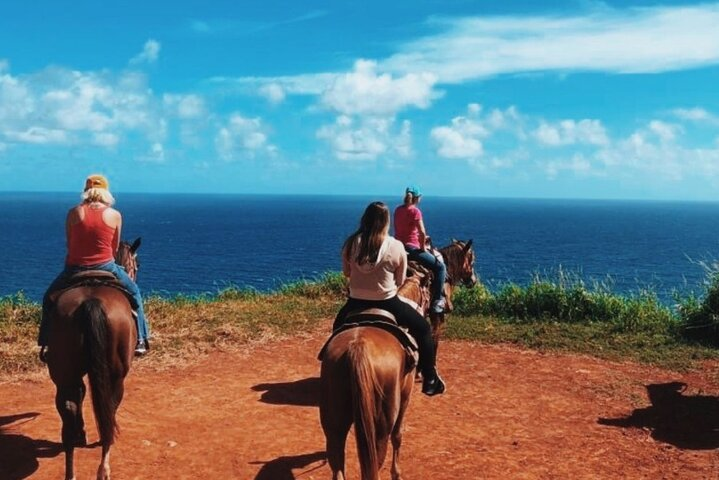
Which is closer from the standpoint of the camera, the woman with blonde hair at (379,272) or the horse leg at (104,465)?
the woman with blonde hair at (379,272)

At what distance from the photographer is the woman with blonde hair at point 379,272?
5.82 m

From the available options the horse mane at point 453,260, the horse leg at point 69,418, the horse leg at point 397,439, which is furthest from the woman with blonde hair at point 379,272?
the horse mane at point 453,260

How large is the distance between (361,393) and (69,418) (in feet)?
10.8

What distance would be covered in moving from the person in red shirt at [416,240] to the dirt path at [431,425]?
64.6 inches

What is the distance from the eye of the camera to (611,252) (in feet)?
265

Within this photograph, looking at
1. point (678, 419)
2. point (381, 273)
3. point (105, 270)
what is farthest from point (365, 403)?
point (678, 419)

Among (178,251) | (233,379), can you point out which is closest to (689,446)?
(233,379)

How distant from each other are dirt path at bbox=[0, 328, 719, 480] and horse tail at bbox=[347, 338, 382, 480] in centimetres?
174

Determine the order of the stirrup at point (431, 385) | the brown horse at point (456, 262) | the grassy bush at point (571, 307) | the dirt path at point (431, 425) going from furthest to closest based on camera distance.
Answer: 1. the grassy bush at point (571, 307)
2. the brown horse at point (456, 262)
3. the dirt path at point (431, 425)
4. the stirrup at point (431, 385)

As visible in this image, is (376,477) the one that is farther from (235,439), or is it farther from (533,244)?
(533,244)

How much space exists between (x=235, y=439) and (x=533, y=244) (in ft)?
291

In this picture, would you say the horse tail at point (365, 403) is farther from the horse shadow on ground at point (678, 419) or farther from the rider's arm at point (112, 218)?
the horse shadow on ground at point (678, 419)

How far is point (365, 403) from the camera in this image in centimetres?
501

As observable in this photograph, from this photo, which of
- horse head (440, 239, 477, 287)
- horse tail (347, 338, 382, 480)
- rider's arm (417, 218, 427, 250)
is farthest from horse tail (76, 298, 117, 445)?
horse head (440, 239, 477, 287)
